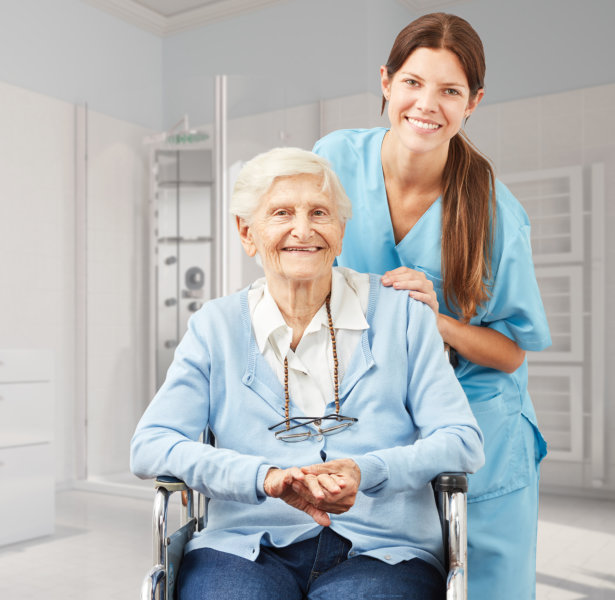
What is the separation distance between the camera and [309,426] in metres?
1.17

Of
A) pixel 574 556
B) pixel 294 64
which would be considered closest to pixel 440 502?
pixel 574 556

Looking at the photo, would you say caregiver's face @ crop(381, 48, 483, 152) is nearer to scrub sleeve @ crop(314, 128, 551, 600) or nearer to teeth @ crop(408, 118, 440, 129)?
teeth @ crop(408, 118, 440, 129)

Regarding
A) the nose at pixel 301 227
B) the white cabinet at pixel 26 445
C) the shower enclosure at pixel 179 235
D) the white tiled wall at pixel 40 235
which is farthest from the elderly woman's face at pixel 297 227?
the white tiled wall at pixel 40 235

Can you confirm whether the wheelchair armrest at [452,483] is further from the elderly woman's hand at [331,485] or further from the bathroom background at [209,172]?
the bathroom background at [209,172]

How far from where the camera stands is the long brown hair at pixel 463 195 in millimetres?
1280

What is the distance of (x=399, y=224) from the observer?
4.76 ft

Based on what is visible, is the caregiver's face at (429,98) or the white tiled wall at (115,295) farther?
the white tiled wall at (115,295)

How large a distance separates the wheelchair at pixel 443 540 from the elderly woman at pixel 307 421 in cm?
2

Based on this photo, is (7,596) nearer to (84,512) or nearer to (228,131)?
(84,512)

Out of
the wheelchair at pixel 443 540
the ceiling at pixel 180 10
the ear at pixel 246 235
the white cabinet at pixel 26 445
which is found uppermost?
the ceiling at pixel 180 10

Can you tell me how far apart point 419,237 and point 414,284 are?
0.58ft

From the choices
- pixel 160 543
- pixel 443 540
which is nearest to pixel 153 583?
pixel 160 543

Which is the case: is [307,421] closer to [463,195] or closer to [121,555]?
[463,195]

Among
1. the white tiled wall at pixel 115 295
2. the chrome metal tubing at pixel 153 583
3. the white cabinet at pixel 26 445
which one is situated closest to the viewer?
the chrome metal tubing at pixel 153 583
